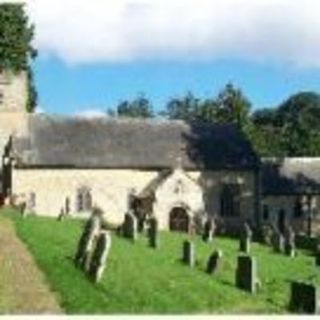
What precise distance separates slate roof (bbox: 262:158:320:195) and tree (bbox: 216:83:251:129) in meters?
27.2

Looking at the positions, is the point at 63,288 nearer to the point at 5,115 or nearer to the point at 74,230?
the point at 74,230

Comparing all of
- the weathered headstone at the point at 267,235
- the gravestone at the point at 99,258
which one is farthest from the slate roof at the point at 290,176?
the gravestone at the point at 99,258

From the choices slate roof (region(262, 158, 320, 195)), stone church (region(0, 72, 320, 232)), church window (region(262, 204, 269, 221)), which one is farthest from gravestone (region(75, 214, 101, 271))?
slate roof (region(262, 158, 320, 195))

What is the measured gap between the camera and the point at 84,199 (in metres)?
58.6

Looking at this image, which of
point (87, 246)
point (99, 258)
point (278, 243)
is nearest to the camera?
point (99, 258)

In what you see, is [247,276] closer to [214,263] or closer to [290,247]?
[214,263]

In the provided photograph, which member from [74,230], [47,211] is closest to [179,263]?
[74,230]

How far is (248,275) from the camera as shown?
26438 mm

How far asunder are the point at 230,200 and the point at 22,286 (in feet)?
130

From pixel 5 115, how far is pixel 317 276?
A: 3286 cm

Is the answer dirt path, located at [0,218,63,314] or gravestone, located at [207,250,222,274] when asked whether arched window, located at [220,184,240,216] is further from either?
dirt path, located at [0,218,63,314]

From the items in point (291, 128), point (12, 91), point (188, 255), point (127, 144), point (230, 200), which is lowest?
point (188, 255)

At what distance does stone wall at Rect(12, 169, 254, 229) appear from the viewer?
57.7 m

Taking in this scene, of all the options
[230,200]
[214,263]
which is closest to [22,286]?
[214,263]
